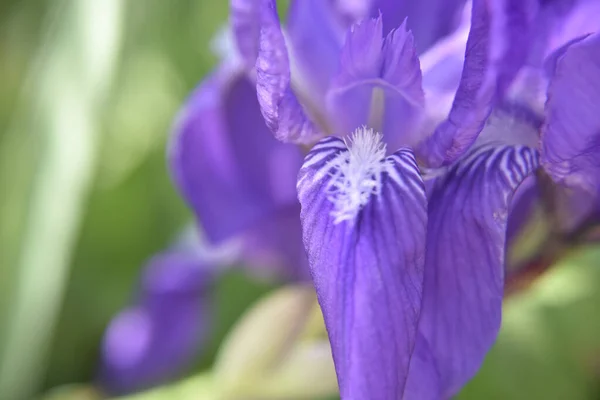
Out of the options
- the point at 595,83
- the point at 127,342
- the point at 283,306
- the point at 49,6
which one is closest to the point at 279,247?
the point at 283,306

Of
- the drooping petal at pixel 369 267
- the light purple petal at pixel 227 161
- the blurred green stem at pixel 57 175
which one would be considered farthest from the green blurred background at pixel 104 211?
the drooping petal at pixel 369 267

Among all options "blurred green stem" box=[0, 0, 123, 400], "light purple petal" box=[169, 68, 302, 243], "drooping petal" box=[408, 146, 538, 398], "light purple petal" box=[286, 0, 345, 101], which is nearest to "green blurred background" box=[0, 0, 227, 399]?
"blurred green stem" box=[0, 0, 123, 400]

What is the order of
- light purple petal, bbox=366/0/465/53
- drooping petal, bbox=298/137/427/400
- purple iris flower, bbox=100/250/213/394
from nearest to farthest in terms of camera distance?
drooping petal, bbox=298/137/427/400 → light purple petal, bbox=366/0/465/53 → purple iris flower, bbox=100/250/213/394

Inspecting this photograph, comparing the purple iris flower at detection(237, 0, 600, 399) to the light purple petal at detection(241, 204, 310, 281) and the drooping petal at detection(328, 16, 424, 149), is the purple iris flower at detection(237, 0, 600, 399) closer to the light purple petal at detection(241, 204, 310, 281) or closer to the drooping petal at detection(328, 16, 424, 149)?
the drooping petal at detection(328, 16, 424, 149)

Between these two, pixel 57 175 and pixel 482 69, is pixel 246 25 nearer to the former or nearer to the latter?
pixel 482 69

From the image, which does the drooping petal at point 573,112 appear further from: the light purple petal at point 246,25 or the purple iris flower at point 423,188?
the light purple petal at point 246,25

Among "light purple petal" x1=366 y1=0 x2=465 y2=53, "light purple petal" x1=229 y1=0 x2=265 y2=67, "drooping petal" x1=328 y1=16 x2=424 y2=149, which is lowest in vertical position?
"drooping petal" x1=328 y1=16 x2=424 y2=149
